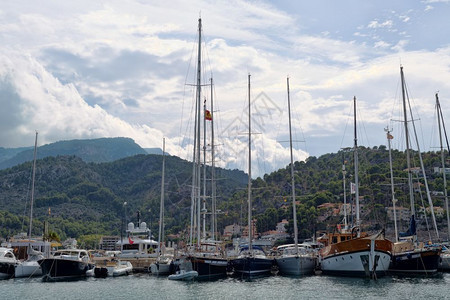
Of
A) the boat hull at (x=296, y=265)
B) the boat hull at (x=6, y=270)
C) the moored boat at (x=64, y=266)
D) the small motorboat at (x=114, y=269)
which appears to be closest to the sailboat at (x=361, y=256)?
the boat hull at (x=296, y=265)

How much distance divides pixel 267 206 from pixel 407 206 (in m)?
54.3

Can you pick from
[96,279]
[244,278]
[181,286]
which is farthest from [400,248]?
[96,279]

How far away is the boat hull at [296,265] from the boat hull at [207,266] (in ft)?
25.4

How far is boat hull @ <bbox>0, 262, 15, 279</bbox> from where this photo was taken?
56.9 m

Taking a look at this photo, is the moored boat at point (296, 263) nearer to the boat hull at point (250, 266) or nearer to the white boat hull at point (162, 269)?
the boat hull at point (250, 266)

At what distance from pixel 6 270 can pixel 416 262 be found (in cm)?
4513

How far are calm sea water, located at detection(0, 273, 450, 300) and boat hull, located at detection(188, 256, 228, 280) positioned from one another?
5.07ft

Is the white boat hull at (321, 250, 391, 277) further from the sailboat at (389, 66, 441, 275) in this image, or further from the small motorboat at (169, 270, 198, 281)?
the small motorboat at (169, 270, 198, 281)

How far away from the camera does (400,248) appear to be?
54.8 m

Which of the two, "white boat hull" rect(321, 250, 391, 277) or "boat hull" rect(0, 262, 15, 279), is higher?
"white boat hull" rect(321, 250, 391, 277)

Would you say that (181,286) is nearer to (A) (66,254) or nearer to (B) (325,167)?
(A) (66,254)

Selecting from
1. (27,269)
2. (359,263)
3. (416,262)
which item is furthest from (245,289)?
(27,269)

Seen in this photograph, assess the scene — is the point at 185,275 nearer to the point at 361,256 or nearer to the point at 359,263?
the point at 359,263

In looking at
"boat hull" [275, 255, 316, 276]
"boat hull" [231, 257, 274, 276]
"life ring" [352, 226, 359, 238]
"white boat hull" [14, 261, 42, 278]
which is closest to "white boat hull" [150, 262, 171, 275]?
"boat hull" [231, 257, 274, 276]
